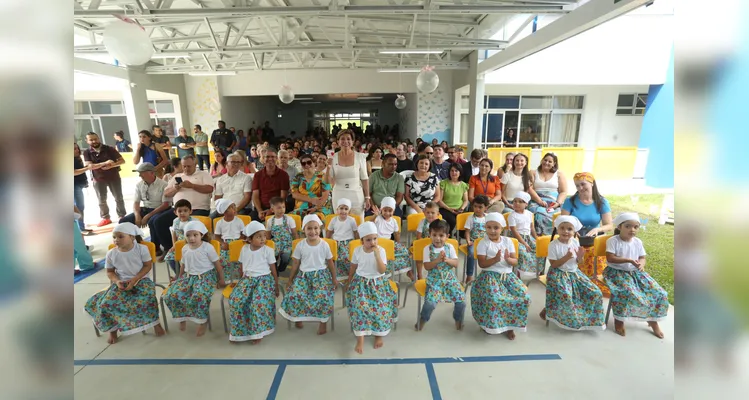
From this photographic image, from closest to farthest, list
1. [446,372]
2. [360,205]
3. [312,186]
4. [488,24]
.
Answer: [446,372]
[360,205]
[312,186]
[488,24]

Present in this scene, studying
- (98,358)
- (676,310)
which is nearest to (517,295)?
(676,310)

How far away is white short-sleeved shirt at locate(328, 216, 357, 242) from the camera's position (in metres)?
3.55

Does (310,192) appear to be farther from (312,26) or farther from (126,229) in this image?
(312,26)

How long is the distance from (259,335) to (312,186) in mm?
1973

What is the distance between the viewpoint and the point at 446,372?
247 centimetres

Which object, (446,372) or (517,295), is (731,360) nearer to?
(446,372)

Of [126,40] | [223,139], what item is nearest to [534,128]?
[223,139]

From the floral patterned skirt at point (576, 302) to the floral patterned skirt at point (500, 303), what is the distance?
0.30 metres

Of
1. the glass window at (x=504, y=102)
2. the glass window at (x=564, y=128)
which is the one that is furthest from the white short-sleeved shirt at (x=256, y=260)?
the glass window at (x=564, y=128)

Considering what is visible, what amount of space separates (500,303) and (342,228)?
5.38 ft

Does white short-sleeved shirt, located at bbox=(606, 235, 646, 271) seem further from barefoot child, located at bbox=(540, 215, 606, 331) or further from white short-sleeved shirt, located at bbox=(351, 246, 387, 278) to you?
white short-sleeved shirt, located at bbox=(351, 246, 387, 278)

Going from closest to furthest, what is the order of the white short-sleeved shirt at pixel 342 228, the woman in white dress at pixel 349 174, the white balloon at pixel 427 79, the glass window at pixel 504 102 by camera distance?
the white short-sleeved shirt at pixel 342 228
the woman in white dress at pixel 349 174
the white balloon at pixel 427 79
the glass window at pixel 504 102

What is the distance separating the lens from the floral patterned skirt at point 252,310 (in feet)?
8.95

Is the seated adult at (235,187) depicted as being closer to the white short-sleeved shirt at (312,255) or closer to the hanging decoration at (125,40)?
the hanging decoration at (125,40)
